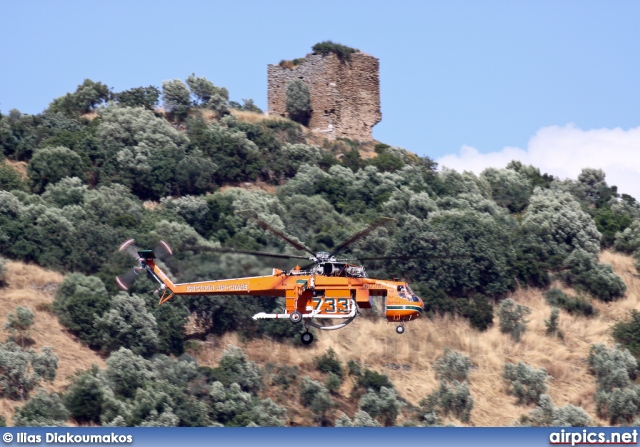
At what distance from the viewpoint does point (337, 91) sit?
82750 millimetres

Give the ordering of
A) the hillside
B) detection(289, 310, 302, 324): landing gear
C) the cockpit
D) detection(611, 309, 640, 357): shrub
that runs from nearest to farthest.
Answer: detection(289, 310, 302, 324): landing gear → the cockpit → the hillside → detection(611, 309, 640, 357): shrub

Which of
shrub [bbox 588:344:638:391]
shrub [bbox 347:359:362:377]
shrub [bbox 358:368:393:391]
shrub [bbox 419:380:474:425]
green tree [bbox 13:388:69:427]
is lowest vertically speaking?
green tree [bbox 13:388:69:427]

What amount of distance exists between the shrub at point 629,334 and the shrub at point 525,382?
17.1 feet

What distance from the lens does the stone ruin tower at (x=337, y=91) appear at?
83.0 meters

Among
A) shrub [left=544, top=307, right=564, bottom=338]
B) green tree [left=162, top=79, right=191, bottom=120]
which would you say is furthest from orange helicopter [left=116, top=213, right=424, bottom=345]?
green tree [left=162, top=79, right=191, bottom=120]

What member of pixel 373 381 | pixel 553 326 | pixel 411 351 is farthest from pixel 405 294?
pixel 553 326

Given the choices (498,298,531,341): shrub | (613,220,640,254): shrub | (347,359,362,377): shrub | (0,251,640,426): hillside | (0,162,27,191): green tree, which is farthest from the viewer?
(613,220,640,254): shrub

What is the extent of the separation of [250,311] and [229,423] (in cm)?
913

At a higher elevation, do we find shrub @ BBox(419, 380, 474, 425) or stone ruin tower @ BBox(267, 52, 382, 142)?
stone ruin tower @ BBox(267, 52, 382, 142)

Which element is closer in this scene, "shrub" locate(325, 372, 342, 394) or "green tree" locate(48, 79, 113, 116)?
"shrub" locate(325, 372, 342, 394)

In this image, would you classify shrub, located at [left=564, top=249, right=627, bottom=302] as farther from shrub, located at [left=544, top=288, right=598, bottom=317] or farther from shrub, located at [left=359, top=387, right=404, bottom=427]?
shrub, located at [left=359, top=387, right=404, bottom=427]

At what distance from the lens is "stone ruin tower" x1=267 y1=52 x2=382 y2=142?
8300cm

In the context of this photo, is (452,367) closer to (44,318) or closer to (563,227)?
(44,318)

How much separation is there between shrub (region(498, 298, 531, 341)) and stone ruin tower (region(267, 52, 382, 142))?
23.9 metres
